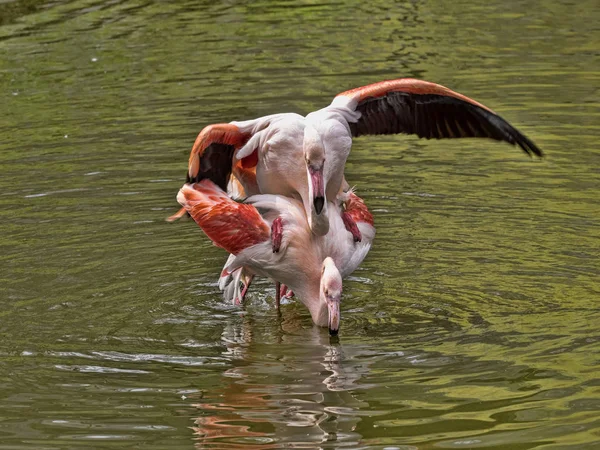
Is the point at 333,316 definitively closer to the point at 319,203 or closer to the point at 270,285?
the point at 319,203

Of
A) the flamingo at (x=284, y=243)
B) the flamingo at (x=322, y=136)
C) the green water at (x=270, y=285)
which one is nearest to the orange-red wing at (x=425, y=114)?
the flamingo at (x=322, y=136)

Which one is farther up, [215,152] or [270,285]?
[215,152]

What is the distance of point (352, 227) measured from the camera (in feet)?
25.8

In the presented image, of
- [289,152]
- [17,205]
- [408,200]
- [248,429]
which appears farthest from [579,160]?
[248,429]

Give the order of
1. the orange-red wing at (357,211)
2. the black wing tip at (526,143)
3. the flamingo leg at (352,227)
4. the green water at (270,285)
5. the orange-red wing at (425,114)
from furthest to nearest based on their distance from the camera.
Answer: the black wing tip at (526,143), the orange-red wing at (425,114), the orange-red wing at (357,211), the flamingo leg at (352,227), the green water at (270,285)

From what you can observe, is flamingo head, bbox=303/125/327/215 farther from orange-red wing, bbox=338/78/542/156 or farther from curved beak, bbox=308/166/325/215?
orange-red wing, bbox=338/78/542/156

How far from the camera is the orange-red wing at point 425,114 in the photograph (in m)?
8.29

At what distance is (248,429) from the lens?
5.99 meters

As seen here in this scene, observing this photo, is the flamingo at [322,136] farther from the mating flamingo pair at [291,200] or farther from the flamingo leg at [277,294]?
the flamingo leg at [277,294]

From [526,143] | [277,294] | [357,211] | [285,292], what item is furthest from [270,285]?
[526,143]

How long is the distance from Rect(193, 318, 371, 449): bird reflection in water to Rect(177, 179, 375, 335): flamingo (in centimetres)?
33

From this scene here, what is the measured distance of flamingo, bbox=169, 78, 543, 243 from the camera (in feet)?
24.9

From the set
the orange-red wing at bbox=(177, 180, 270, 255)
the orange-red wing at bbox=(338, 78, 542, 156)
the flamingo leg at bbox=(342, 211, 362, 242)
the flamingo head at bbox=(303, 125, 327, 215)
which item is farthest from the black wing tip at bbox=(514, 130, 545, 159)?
the orange-red wing at bbox=(177, 180, 270, 255)

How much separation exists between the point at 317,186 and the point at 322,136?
0.57 meters
